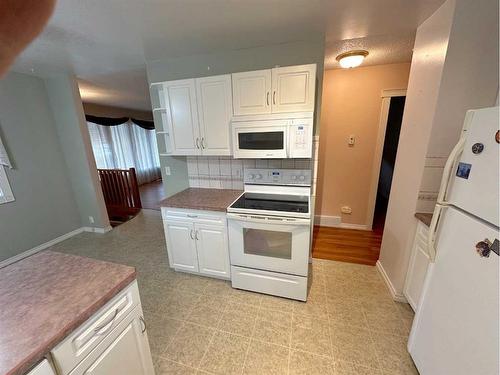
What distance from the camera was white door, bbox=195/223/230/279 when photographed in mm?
2006

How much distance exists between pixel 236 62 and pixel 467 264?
2455 mm

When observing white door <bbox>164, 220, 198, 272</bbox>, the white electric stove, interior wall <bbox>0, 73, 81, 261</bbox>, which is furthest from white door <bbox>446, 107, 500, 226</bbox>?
interior wall <bbox>0, 73, 81, 261</bbox>

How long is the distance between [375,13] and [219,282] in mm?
2859

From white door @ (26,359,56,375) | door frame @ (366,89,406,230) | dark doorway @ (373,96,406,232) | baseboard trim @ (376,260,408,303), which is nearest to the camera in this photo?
white door @ (26,359,56,375)

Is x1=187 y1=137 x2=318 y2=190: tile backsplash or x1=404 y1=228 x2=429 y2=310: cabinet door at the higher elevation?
x1=187 y1=137 x2=318 y2=190: tile backsplash

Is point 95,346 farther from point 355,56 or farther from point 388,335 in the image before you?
point 355,56

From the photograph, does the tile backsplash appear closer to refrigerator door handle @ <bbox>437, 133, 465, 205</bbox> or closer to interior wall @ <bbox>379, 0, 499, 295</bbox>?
interior wall @ <bbox>379, 0, 499, 295</bbox>

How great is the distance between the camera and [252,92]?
1.90 m

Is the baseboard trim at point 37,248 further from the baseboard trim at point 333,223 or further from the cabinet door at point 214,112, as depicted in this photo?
the baseboard trim at point 333,223

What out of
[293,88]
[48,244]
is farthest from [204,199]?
[48,244]

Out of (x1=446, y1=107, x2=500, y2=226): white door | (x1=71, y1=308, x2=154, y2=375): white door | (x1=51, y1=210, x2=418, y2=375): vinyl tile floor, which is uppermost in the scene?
(x1=446, y1=107, x2=500, y2=226): white door

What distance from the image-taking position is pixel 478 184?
3.03ft

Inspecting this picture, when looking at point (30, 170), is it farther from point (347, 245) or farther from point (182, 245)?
point (347, 245)

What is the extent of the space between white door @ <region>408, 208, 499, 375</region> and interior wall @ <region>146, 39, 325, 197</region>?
1.48 meters
